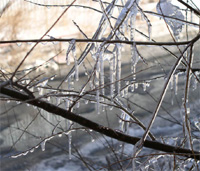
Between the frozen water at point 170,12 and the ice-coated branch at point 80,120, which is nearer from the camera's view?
the ice-coated branch at point 80,120

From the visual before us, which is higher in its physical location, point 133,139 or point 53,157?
point 133,139

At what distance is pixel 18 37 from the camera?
402 centimetres

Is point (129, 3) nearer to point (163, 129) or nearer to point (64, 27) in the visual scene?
point (64, 27)

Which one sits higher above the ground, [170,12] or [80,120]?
[170,12]

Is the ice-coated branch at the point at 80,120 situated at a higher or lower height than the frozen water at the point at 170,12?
lower

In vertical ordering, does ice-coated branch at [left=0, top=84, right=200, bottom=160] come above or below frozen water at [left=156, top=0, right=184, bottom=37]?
below

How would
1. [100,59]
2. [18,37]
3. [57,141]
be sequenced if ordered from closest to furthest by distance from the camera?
[100,59], [18,37], [57,141]

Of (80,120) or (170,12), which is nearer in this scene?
(80,120)

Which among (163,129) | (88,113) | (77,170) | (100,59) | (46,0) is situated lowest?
(77,170)

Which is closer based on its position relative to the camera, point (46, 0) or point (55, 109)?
point (55, 109)

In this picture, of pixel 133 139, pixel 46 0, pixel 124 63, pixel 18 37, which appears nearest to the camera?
pixel 133 139

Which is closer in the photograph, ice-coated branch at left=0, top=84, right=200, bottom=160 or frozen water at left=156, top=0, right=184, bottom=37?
ice-coated branch at left=0, top=84, right=200, bottom=160

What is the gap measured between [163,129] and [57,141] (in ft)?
6.01

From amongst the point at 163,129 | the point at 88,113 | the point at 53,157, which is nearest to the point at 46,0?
the point at 88,113
